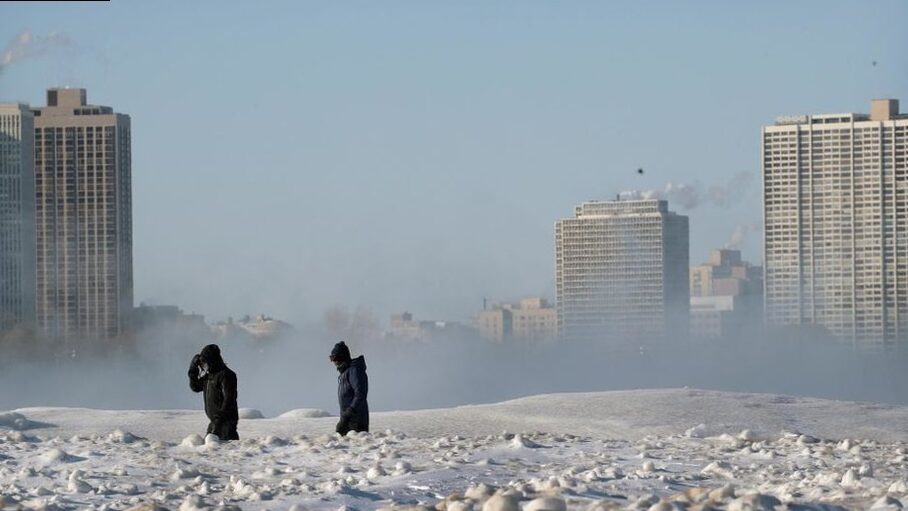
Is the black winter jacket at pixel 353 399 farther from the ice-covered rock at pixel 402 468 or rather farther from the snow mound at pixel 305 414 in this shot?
the snow mound at pixel 305 414

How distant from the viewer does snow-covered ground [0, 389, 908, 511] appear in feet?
46.2

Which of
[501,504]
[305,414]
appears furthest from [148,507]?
[305,414]

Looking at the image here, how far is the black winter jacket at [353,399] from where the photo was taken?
19.4 meters

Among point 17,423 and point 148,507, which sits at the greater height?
point 148,507

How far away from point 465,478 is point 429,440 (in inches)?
126

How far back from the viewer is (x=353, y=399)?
19.5 m

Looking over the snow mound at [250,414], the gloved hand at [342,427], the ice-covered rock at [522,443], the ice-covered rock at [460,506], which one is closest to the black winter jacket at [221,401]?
the gloved hand at [342,427]

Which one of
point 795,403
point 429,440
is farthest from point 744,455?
point 795,403

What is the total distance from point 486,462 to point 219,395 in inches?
158

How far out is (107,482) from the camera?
15.5 meters

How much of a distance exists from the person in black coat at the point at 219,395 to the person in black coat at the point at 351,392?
1.13 meters

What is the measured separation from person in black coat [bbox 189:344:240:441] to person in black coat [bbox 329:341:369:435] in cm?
113

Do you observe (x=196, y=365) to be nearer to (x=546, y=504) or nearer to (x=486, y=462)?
(x=486, y=462)

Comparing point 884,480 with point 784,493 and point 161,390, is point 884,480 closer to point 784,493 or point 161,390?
point 784,493
